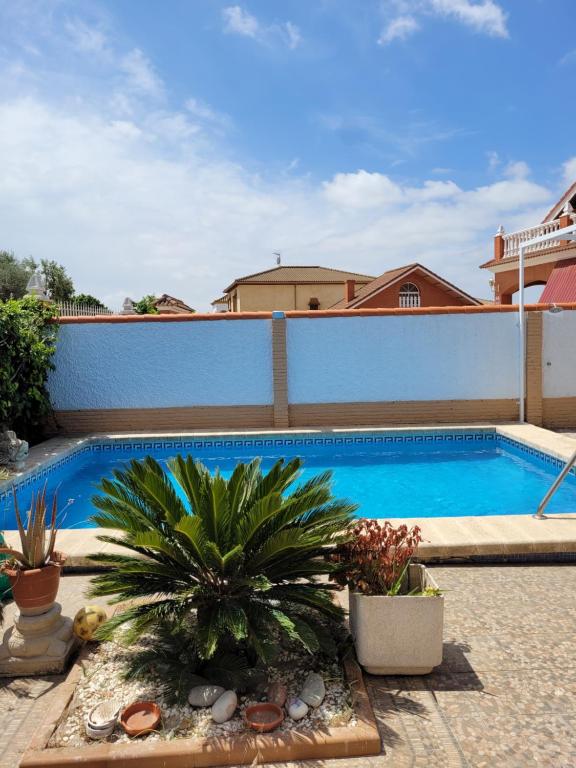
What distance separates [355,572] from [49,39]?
9.73 m

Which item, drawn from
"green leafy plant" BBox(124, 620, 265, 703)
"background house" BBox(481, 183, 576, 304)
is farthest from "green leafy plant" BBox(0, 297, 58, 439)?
"background house" BBox(481, 183, 576, 304)

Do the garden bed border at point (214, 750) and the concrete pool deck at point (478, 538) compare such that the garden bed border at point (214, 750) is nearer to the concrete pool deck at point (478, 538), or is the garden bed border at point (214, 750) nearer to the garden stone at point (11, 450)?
the concrete pool deck at point (478, 538)

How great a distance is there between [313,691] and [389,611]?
2.13 ft

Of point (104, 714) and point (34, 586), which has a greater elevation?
point (34, 586)

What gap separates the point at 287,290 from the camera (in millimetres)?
41219

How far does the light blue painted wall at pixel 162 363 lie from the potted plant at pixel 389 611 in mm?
8875

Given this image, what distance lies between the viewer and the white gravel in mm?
2842

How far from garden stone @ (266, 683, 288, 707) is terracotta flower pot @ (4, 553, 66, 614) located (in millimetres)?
1638

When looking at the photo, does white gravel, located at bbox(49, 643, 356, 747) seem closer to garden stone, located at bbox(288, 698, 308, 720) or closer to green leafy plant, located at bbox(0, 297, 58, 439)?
garden stone, located at bbox(288, 698, 308, 720)

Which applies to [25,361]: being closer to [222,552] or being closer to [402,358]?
[402,358]

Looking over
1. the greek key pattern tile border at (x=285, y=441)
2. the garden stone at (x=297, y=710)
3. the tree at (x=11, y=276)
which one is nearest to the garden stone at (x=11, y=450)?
the greek key pattern tile border at (x=285, y=441)

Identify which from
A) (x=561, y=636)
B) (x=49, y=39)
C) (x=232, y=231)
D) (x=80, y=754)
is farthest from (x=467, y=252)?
(x=80, y=754)

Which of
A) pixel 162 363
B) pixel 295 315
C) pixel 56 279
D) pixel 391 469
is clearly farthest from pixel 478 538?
pixel 56 279

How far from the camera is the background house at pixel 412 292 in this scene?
93.4 ft
